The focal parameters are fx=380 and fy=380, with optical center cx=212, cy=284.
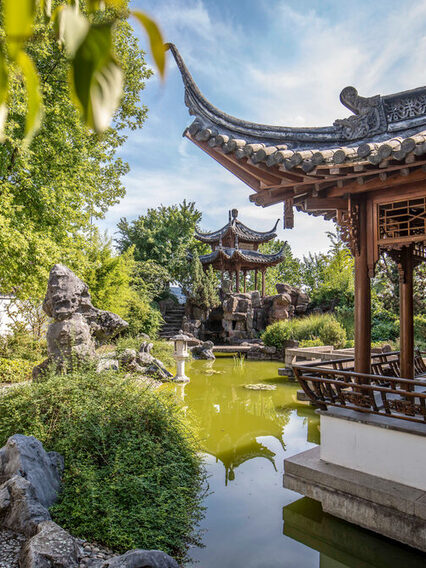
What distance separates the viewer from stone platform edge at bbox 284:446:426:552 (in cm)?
256

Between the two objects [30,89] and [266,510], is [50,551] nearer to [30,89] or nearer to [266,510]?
[266,510]

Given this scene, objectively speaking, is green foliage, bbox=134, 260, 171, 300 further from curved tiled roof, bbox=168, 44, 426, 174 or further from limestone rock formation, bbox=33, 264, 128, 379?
curved tiled roof, bbox=168, 44, 426, 174

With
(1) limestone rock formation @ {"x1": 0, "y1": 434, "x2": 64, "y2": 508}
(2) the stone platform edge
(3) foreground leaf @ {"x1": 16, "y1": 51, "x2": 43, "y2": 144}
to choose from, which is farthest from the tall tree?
(3) foreground leaf @ {"x1": 16, "y1": 51, "x2": 43, "y2": 144}

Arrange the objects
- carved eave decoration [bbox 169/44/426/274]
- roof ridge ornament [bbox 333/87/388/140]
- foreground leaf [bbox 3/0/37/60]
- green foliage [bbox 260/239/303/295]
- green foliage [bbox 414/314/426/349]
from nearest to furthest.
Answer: foreground leaf [bbox 3/0/37/60]
carved eave decoration [bbox 169/44/426/274]
roof ridge ornament [bbox 333/87/388/140]
green foliage [bbox 414/314/426/349]
green foliage [bbox 260/239/303/295]

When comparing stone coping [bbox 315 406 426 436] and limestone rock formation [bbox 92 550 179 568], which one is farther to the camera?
stone coping [bbox 315 406 426 436]

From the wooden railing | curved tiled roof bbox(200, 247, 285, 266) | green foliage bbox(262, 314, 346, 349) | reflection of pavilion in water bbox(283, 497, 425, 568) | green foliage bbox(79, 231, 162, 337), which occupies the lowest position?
reflection of pavilion in water bbox(283, 497, 425, 568)

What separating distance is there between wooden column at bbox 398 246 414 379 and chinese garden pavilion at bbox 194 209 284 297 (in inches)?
591

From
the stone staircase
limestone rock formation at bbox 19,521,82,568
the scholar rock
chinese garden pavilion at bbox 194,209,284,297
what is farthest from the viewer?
chinese garden pavilion at bbox 194,209,284,297

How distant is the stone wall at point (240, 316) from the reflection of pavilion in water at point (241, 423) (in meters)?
8.98

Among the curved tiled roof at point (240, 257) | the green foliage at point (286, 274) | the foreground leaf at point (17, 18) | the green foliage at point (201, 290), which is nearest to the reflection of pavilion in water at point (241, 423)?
the foreground leaf at point (17, 18)

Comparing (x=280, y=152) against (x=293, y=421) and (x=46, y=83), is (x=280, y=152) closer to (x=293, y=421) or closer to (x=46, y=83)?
(x=293, y=421)

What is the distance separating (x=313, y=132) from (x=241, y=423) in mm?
3836

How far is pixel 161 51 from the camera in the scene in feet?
1.28

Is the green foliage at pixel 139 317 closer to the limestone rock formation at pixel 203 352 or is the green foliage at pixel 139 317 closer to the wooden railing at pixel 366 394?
the limestone rock formation at pixel 203 352
